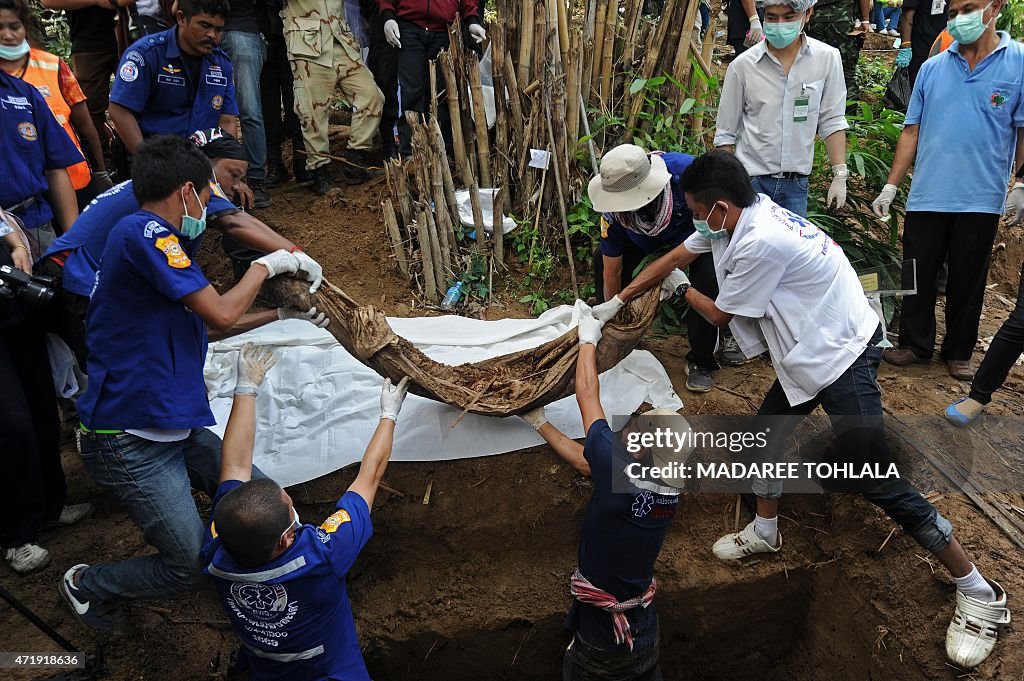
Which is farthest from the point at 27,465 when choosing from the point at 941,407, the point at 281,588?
the point at 941,407

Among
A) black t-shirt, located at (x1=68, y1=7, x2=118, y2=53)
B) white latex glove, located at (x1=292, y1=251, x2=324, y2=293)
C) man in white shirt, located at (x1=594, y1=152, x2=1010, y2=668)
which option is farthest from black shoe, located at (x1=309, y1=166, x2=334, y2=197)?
man in white shirt, located at (x1=594, y1=152, x2=1010, y2=668)

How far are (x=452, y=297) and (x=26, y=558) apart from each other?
2387mm

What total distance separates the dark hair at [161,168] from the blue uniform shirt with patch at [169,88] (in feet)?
4.17

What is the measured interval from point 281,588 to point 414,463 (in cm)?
127

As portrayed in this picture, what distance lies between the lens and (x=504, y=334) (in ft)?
12.4

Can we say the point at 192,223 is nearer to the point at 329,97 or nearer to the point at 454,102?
the point at 454,102

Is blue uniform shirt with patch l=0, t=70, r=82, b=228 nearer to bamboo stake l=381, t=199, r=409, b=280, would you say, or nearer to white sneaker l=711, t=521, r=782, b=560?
bamboo stake l=381, t=199, r=409, b=280

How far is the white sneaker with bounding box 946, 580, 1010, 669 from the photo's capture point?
2.57 meters

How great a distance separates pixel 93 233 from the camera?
2.62 metres

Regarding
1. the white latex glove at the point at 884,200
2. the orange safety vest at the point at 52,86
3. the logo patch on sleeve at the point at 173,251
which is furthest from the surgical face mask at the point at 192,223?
the white latex glove at the point at 884,200

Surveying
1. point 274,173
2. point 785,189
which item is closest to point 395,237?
point 274,173

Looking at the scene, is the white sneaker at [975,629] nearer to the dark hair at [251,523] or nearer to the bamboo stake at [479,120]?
the dark hair at [251,523]

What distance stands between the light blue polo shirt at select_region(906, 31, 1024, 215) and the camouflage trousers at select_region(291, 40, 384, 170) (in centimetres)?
315

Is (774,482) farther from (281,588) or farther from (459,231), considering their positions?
(459,231)
